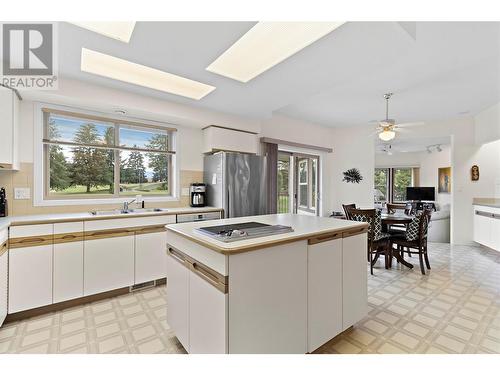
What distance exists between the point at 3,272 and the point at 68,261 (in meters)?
0.47

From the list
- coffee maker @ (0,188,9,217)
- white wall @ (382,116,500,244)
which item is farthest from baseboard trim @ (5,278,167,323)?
white wall @ (382,116,500,244)

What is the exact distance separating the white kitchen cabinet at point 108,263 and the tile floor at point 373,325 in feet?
0.58

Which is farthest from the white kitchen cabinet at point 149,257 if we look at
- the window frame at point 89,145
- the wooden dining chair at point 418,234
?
the wooden dining chair at point 418,234

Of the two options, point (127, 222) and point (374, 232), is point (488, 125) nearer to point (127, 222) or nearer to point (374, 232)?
point (374, 232)

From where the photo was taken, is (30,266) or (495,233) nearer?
(30,266)

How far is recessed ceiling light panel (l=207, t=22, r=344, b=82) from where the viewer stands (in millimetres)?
1907

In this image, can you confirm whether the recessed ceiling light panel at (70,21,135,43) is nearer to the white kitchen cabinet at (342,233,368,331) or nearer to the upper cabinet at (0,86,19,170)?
the upper cabinet at (0,86,19,170)

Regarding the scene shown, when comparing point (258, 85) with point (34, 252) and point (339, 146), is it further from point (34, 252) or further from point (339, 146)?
point (339, 146)

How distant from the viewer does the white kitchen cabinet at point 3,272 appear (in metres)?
2.05

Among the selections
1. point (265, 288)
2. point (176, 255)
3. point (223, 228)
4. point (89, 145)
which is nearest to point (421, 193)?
point (223, 228)

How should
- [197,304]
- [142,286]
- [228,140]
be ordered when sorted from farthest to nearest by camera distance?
[228,140], [142,286], [197,304]

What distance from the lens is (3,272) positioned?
2.11m

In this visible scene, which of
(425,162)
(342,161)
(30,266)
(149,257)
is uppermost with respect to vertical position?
(425,162)
